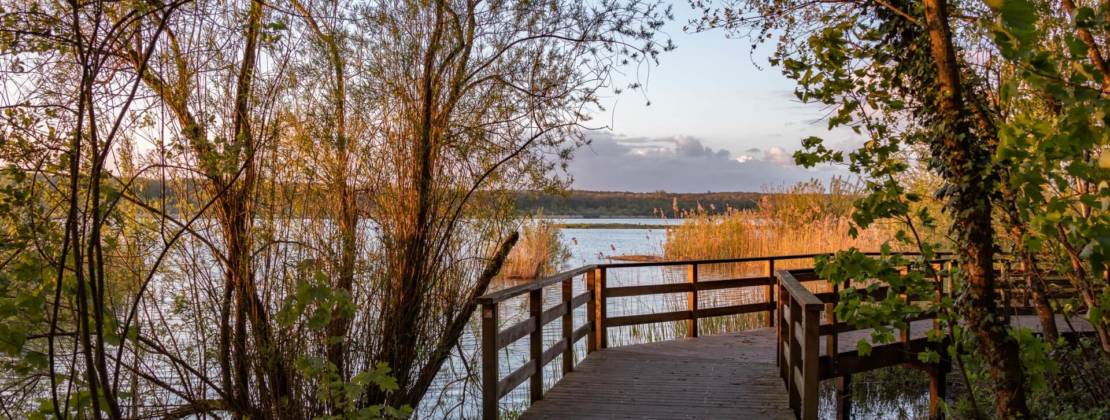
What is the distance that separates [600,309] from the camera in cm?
771

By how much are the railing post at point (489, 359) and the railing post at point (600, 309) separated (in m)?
2.83

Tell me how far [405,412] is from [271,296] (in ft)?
4.75

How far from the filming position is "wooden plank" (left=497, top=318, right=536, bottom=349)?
4.94m

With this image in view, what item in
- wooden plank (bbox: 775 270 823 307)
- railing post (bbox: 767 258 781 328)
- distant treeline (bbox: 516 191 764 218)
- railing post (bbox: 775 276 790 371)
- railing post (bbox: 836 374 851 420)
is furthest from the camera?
distant treeline (bbox: 516 191 764 218)

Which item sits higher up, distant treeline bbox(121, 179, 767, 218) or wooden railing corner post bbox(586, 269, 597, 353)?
distant treeline bbox(121, 179, 767, 218)

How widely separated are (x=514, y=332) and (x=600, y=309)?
8.61ft

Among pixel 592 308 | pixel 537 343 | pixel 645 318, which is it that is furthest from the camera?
pixel 645 318

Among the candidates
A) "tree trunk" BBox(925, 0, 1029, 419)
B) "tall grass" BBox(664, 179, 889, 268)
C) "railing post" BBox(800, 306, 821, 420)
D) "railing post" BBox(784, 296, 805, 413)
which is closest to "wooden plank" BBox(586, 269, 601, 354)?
"railing post" BBox(784, 296, 805, 413)

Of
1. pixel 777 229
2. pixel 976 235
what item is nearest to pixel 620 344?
pixel 777 229

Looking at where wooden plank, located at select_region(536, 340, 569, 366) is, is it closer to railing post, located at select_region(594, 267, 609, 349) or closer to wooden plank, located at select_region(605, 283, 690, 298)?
railing post, located at select_region(594, 267, 609, 349)

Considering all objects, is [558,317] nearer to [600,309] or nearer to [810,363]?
[600,309]

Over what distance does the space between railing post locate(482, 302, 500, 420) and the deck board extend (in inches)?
15.0

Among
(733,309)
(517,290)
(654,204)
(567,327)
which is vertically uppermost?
(654,204)

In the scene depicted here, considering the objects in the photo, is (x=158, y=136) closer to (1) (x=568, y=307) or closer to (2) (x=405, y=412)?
(2) (x=405, y=412)
